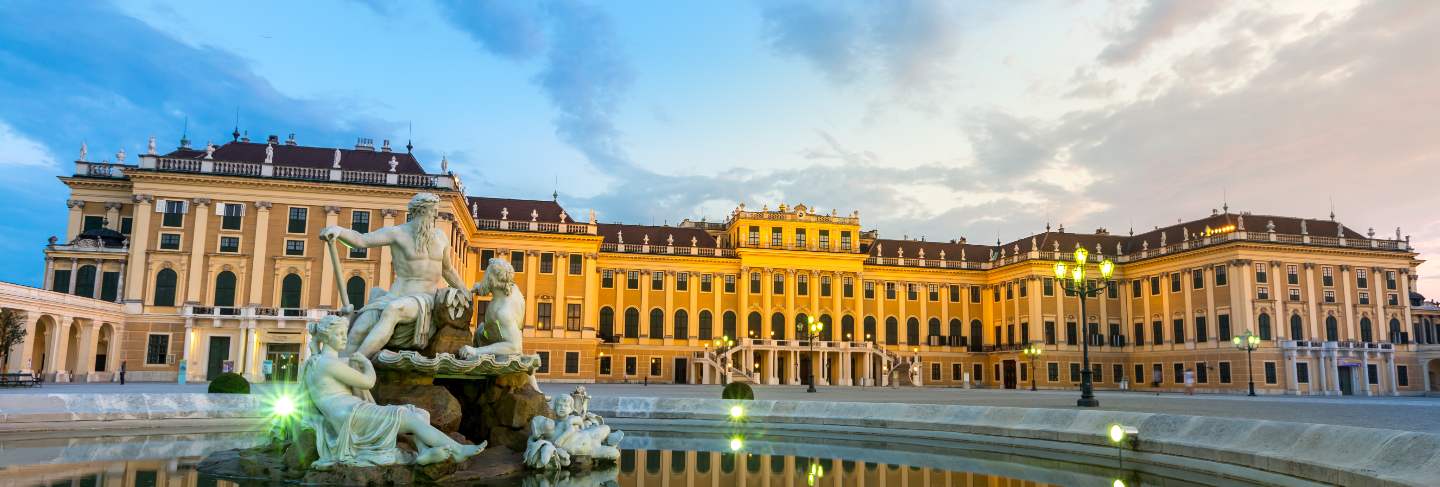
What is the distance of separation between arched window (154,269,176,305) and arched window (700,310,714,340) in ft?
107

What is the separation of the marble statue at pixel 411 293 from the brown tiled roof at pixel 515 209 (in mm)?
47915

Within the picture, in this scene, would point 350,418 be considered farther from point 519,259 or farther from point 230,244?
point 519,259

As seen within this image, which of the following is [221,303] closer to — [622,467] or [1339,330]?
[622,467]

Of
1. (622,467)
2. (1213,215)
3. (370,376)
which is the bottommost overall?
(622,467)

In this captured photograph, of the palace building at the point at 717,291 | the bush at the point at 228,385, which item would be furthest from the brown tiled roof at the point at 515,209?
the bush at the point at 228,385

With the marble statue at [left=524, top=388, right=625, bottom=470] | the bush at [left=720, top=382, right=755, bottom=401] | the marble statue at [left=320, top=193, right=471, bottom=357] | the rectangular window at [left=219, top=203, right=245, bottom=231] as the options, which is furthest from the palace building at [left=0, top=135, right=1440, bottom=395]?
the marble statue at [left=524, top=388, right=625, bottom=470]

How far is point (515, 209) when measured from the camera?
6094 cm

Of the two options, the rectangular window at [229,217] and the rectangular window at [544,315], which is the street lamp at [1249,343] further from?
the rectangular window at [229,217]

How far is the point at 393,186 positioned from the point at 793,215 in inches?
1157

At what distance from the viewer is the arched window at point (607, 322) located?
61281 mm

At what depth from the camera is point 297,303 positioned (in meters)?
44.0

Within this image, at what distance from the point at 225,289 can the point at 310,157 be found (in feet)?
27.3

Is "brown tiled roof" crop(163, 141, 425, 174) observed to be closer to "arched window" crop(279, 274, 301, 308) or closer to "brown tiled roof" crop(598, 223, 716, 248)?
"arched window" crop(279, 274, 301, 308)

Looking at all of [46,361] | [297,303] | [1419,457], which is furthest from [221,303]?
[1419,457]
